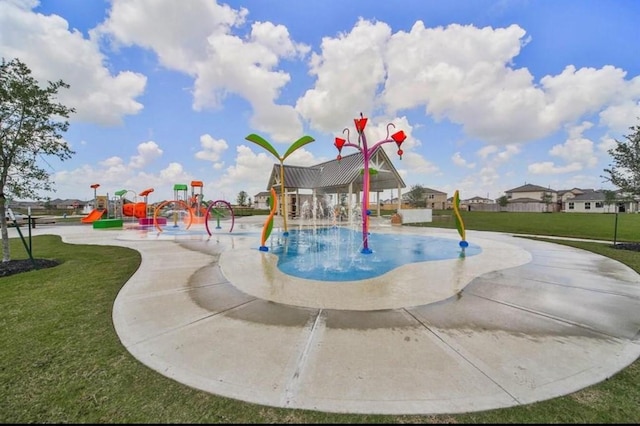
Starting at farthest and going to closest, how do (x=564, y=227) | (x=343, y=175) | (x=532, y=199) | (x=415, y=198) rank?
(x=532, y=199) → (x=415, y=198) → (x=343, y=175) → (x=564, y=227)

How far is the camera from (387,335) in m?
3.23

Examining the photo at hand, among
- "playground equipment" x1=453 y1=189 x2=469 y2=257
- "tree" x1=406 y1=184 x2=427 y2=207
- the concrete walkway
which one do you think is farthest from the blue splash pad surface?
"tree" x1=406 y1=184 x2=427 y2=207

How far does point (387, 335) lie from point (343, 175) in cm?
1905

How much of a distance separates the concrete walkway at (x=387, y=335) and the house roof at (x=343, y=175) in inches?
567

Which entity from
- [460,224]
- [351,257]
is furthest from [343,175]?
[351,257]

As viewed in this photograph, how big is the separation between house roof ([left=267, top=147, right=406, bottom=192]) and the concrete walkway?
14405 mm

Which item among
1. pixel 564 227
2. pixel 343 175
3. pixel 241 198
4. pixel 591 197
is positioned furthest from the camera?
pixel 241 198

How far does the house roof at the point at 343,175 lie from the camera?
2052 centimetres

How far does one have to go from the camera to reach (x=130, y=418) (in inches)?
78.5

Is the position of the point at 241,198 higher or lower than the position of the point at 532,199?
lower

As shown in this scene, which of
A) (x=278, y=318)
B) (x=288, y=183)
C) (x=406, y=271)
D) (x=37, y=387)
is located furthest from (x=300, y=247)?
(x=288, y=183)

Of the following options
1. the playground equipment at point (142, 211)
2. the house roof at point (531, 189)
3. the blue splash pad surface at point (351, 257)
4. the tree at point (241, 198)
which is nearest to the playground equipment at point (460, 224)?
the blue splash pad surface at point (351, 257)

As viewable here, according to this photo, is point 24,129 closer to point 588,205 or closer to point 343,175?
point 343,175

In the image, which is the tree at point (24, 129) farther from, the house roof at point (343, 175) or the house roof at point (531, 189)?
the house roof at point (531, 189)
